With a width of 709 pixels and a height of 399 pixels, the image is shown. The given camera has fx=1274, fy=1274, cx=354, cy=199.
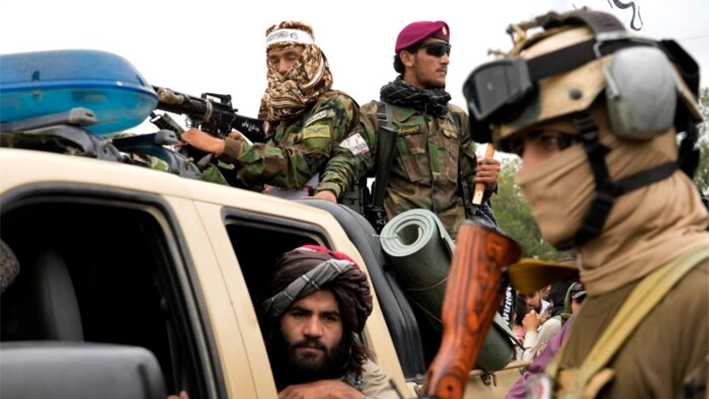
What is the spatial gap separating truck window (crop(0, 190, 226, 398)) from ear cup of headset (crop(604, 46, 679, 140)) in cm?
124

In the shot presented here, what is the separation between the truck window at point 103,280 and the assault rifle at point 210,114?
1686 mm

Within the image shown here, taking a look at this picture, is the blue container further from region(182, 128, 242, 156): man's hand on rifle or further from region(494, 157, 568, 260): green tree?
region(494, 157, 568, 260): green tree

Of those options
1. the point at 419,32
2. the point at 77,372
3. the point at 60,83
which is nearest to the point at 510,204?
the point at 419,32

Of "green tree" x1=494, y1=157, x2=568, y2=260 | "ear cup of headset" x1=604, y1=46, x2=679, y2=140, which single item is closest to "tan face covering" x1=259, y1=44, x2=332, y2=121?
"ear cup of headset" x1=604, y1=46, x2=679, y2=140

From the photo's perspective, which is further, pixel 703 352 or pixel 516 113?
pixel 516 113

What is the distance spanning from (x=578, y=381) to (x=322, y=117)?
12.5 ft

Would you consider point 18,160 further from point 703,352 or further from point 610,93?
point 703,352

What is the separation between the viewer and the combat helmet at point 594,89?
2363 mm

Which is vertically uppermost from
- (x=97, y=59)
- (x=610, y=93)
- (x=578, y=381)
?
(x=97, y=59)

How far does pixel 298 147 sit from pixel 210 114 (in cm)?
44

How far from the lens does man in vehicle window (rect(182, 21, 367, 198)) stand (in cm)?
571

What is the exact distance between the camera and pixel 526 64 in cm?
248

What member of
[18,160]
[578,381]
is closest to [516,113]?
[578,381]

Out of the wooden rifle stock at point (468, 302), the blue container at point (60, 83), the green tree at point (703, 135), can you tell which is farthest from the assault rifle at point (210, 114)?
the wooden rifle stock at point (468, 302)
